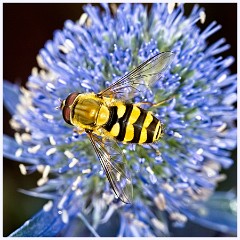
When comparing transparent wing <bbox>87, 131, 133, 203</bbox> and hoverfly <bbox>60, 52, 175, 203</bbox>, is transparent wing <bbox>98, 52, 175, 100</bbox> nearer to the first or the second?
hoverfly <bbox>60, 52, 175, 203</bbox>

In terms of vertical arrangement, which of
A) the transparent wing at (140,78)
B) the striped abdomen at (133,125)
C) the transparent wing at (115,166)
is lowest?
the transparent wing at (115,166)

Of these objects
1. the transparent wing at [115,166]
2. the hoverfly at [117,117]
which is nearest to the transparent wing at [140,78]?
the hoverfly at [117,117]

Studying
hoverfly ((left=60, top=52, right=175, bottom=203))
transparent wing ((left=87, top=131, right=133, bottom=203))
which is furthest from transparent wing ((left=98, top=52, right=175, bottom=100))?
transparent wing ((left=87, top=131, right=133, bottom=203))

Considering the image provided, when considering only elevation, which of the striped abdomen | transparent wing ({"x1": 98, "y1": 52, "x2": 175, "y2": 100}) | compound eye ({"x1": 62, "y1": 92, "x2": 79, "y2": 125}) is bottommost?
the striped abdomen

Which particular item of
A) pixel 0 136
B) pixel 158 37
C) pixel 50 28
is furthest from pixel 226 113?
pixel 50 28

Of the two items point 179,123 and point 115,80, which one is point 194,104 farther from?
point 115,80

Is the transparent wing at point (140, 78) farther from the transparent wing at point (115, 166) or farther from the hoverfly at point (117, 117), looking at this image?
the transparent wing at point (115, 166)
